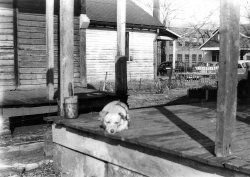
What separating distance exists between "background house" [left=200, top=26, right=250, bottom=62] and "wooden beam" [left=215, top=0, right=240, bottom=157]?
121 feet

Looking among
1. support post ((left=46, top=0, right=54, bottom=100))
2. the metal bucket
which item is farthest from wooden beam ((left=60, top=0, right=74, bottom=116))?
support post ((left=46, top=0, right=54, bottom=100))

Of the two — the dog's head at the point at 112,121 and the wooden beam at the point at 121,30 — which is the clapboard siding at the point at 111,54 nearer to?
the wooden beam at the point at 121,30

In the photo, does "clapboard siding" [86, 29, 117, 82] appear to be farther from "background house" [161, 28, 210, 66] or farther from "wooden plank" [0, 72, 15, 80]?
"background house" [161, 28, 210, 66]

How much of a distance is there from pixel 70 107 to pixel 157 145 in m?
2.52

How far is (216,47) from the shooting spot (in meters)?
44.8

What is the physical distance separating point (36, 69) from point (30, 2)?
2040mm

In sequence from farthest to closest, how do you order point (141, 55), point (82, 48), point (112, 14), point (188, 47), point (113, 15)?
point (188, 47) → point (141, 55) → point (112, 14) → point (113, 15) → point (82, 48)

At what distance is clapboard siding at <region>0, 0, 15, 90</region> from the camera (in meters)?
10.6

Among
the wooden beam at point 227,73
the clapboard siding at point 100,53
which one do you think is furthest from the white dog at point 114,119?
the clapboard siding at point 100,53

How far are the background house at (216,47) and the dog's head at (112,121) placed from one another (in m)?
35.8

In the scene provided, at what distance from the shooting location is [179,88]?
1880cm

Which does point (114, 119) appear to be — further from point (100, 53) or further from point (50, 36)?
point (100, 53)

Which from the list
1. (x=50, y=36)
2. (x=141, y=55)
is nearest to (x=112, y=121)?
(x=50, y=36)

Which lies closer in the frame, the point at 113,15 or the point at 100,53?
the point at 100,53
